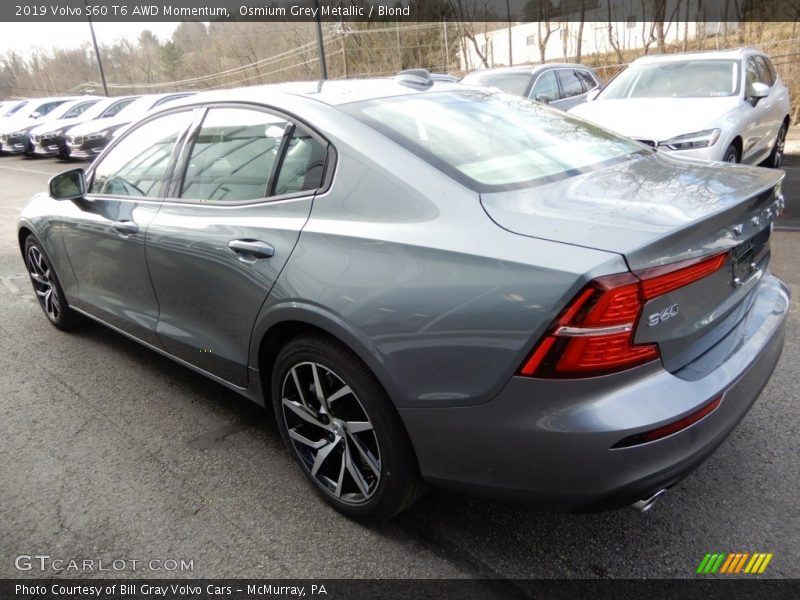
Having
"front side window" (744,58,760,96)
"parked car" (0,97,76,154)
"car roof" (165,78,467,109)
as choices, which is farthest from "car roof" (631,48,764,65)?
"parked car" (0,97,76,154)

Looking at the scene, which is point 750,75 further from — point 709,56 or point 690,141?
point 690,141

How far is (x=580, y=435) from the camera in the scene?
5.55ft

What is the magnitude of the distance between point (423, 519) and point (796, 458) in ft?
5.19

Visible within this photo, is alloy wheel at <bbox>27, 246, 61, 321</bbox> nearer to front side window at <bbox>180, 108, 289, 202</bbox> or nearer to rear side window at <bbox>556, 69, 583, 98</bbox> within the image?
front side window at <bbox>180, 108, 289, 202</bbox>

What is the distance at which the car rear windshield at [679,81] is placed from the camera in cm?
713

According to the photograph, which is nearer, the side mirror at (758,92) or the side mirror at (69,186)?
the side mirror at (69,186)

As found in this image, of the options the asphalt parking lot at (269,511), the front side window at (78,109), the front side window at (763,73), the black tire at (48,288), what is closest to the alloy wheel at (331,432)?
the asphalt parking lot at (269,511)

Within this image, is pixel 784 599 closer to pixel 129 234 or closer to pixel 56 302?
pixel 129 234

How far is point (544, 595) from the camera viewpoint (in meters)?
1.98

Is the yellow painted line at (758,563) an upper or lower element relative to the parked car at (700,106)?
lower

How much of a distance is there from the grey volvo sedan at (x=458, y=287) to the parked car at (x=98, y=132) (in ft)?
46.1

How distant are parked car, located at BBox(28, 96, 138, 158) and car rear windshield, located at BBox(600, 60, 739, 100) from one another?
46.5ft

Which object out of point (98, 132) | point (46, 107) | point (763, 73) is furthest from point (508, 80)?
point (46, 107)

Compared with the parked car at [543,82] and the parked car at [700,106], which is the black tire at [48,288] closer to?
the parked car at [700,106]
